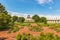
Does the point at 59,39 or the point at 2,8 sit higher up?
the point at 2,8

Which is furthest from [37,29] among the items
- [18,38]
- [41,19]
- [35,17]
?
[35,17]

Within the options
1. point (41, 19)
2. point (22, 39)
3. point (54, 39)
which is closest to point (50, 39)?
point (54, 39)

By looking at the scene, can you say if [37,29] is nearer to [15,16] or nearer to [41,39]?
[41,39]

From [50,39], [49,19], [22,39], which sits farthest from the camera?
[49,19]

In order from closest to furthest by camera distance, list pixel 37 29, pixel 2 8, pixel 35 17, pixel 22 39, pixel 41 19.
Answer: pixel 22 39
pixel 37 29
pixel 2 8
pixel 41 19
pixel 35 17

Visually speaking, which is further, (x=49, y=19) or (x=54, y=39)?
(x=49, y=19)

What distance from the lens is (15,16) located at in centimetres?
6694

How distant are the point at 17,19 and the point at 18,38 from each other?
177 ft

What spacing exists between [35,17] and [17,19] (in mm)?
8128

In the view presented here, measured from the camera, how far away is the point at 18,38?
13727mm

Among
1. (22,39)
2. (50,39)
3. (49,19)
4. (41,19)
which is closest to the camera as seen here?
(50,39)

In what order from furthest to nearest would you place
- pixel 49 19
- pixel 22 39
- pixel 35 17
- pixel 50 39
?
pixel 49 19
pixel 35 17
pixel 22 39
pixel 50 39

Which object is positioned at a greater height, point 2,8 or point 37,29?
point 2,8

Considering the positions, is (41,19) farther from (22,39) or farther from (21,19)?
(22,39)
